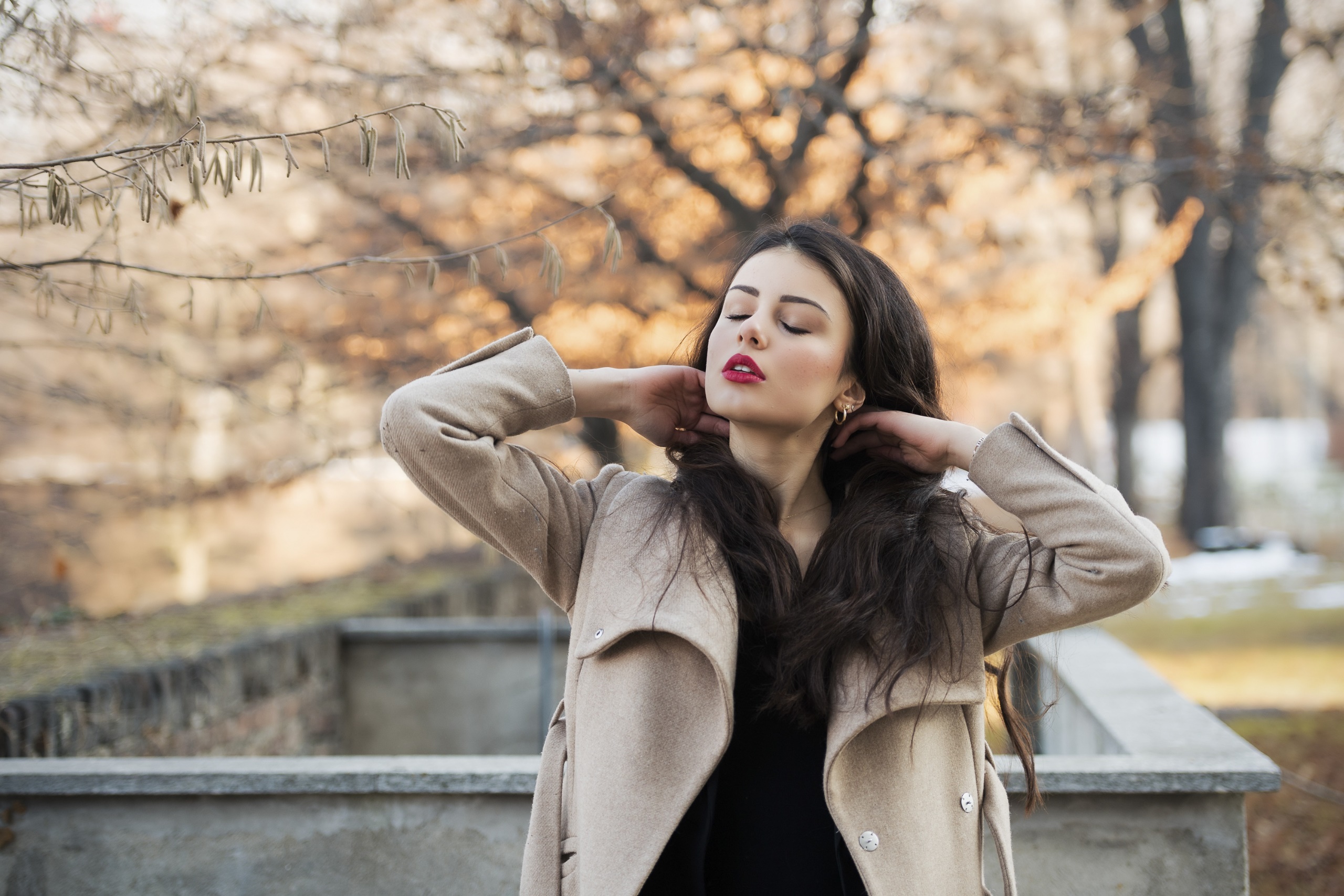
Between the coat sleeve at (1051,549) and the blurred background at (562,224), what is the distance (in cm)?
211

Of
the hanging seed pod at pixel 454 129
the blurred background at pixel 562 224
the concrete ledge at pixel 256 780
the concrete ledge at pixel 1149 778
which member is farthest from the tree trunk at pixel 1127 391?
the hanging seed pod at pixel 454 129

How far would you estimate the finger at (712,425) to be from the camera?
212 cm

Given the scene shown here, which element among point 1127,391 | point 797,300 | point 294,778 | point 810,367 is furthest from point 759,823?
point 1127,391

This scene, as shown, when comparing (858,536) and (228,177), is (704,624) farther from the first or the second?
(228,177)

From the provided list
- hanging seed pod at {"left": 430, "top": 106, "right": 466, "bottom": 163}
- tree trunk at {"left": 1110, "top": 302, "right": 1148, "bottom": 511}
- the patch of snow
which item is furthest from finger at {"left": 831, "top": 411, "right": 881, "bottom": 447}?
tree trunk at {"left": 1110, "top": 302, "right": 1148, "bottom": 511}

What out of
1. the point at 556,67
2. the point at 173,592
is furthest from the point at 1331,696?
the point at 173,592

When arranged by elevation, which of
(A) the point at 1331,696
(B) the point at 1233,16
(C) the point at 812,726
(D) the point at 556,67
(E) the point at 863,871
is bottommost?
(A) the point at 1331,696

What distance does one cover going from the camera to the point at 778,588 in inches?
73.1

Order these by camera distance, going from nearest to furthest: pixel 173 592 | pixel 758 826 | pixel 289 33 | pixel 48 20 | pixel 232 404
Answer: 1. pixel 758 826
2. pixel 48 20
3. pixel 289 33
4. pixel 232 404
5. pixel 173 592

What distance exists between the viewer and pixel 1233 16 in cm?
1042

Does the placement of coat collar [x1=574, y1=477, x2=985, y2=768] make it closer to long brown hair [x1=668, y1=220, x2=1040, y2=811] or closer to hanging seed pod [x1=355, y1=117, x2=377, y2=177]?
long brown hair [x1=668, y1=220, x2=1040, y2=811]

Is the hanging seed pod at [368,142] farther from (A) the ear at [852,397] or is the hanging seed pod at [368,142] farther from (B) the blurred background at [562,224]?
(B) the blurred background at [562,224]

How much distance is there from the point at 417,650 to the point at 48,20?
4078 mm

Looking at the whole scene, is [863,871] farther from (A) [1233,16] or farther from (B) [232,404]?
(A) [1233,16]
